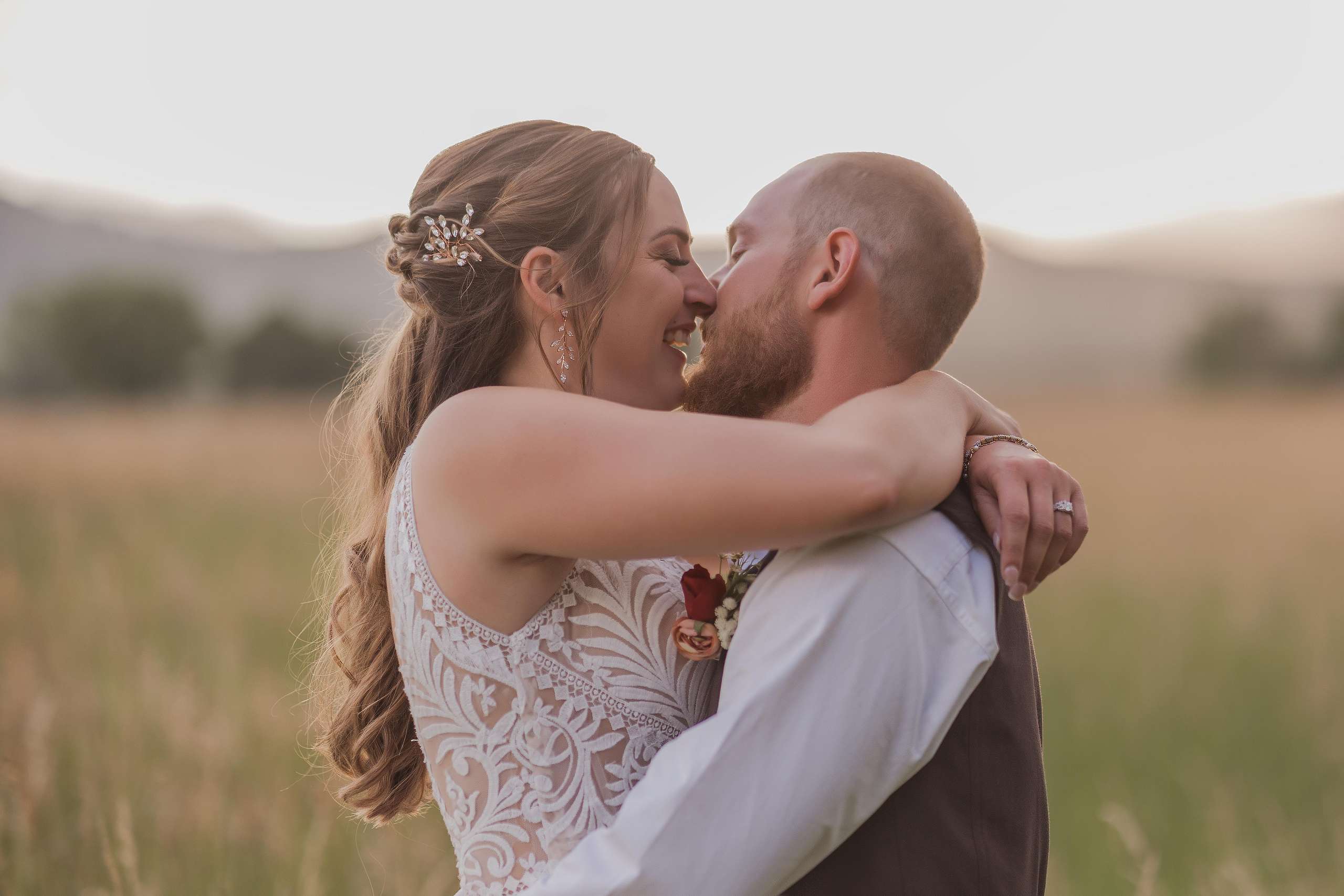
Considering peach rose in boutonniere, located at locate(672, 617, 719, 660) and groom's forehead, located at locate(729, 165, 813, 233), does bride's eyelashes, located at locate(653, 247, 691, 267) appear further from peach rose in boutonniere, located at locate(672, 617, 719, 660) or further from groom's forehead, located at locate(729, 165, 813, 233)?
peach rose in boutonniere, located at locate(672, 617, 719, 660)

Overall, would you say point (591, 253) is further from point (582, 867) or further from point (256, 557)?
point (256, 557)

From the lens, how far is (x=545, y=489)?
195 cm

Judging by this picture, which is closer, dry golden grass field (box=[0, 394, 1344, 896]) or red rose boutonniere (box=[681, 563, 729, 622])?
red rose boutonniere (box=[681, 563, 729, 622])

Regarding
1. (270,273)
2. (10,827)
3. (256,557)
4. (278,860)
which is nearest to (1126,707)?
(278,860)

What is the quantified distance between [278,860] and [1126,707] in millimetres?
4697

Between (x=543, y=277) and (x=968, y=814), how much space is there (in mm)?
1420

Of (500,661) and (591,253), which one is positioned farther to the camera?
(591,253)

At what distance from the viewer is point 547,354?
248 cm

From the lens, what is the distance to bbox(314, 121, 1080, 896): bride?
186 cm

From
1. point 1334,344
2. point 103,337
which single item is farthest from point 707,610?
point 103,337

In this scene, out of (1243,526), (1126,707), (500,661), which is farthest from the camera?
(1243,526)

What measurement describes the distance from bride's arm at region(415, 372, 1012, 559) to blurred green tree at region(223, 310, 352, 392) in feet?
108

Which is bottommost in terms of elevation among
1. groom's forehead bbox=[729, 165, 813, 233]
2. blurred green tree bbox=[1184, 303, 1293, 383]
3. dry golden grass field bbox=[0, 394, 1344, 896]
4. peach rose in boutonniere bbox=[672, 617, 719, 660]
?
blurred green tree bbox=[1184, 303, 1293, 383]

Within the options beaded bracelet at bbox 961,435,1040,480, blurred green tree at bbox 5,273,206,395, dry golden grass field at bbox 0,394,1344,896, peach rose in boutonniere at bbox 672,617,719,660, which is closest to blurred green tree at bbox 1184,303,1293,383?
dry golden grass field at bbox 0,394,1344,896
